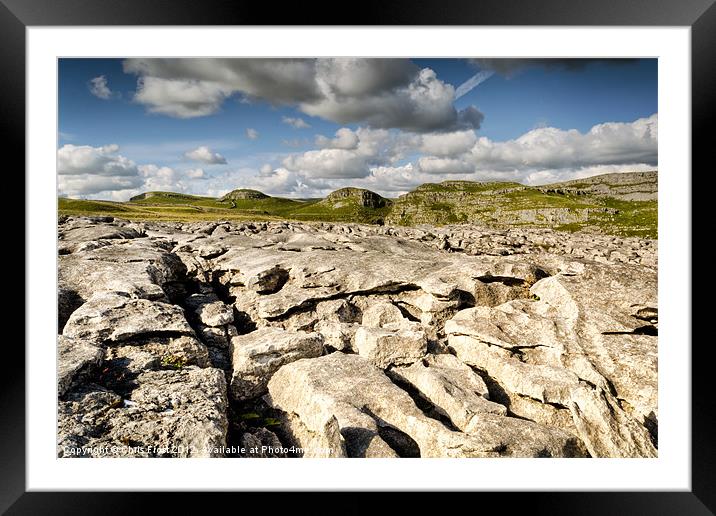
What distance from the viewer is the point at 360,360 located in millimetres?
8117

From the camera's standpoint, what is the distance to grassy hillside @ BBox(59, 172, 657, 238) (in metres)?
32.5

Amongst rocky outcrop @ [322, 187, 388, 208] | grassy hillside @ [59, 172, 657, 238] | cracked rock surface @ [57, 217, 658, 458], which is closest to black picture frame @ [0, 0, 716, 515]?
cracked rock surface @ [57, 217, 658, 458]

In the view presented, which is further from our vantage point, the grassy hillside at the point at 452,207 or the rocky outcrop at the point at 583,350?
the grassy hillside at the point at 452,207

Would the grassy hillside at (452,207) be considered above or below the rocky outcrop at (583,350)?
above

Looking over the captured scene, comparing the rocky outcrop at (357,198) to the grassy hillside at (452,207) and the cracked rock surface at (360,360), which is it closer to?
the grassy hillside at (452,207)

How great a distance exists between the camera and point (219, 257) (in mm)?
14859

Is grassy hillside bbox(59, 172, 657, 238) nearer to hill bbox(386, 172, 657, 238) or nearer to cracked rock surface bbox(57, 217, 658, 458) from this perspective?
hill bbox(386, 172, 657, 238)
